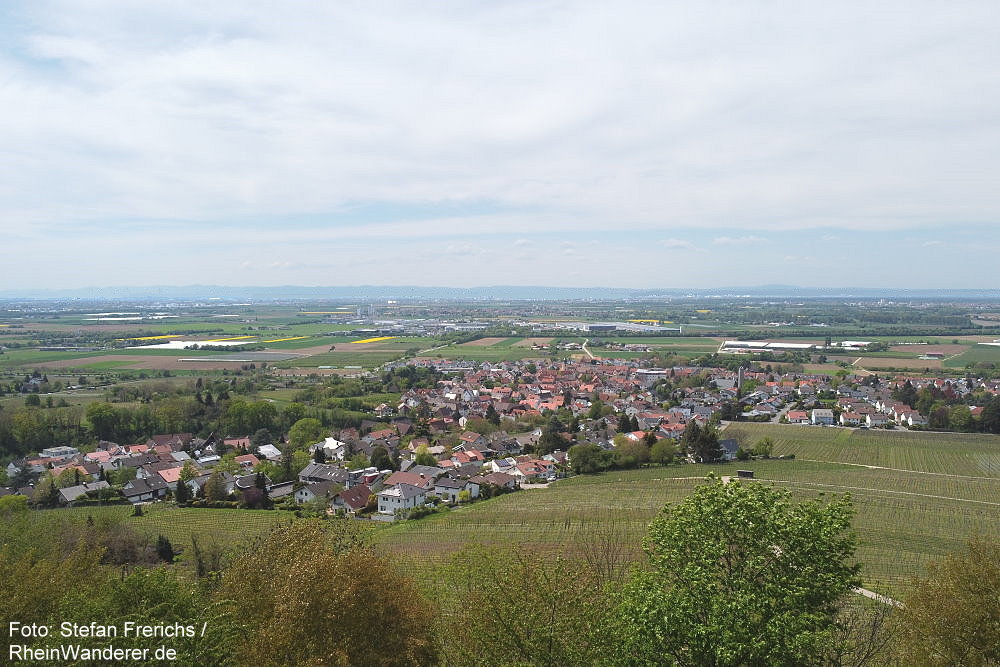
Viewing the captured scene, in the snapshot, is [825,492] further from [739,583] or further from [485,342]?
[485,342]

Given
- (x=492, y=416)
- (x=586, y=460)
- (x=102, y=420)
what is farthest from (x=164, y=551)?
(x=492, y=416)

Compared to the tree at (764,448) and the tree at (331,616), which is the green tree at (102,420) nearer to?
the tree at (331,616)

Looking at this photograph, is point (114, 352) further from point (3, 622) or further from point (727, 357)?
point (3, 622)

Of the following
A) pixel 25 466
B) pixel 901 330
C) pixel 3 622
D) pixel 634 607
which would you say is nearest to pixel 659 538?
pixel 634 607

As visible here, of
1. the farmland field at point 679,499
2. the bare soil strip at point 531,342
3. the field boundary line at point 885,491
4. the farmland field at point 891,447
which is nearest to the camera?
the farmland field at point 679,499

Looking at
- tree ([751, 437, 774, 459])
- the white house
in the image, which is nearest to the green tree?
the white house

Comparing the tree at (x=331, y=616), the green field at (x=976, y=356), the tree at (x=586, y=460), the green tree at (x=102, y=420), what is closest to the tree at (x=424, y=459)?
the tree at (x=586, y=460)
